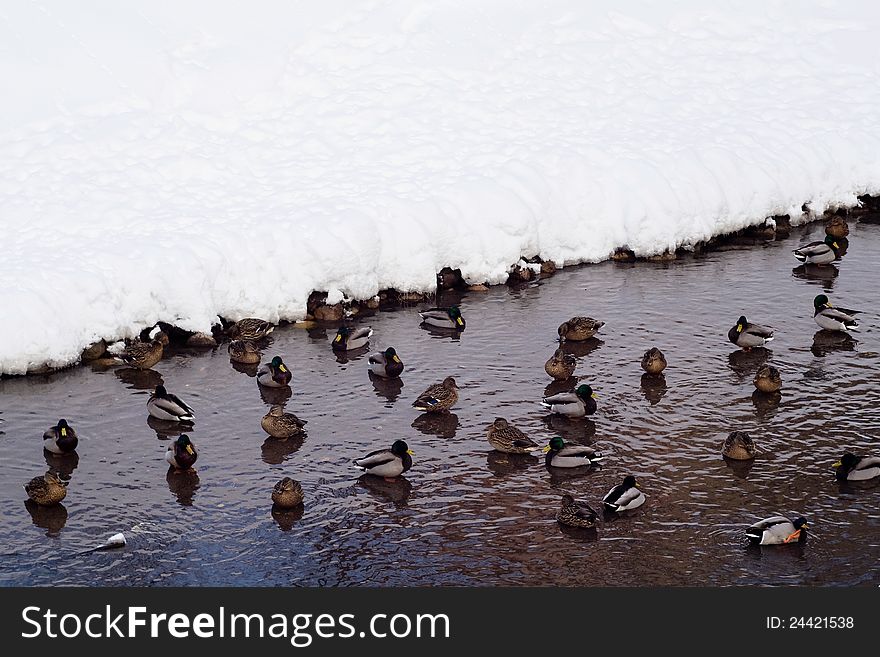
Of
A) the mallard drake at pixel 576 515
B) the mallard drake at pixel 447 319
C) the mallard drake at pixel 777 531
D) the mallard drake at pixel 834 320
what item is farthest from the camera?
the mallard drake at pixel 447 319

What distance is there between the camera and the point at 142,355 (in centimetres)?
1798

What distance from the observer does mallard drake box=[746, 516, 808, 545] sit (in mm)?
12680

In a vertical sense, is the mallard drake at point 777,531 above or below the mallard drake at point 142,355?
below

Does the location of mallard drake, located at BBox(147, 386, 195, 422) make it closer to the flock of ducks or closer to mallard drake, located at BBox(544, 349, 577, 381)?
the flock of ducks

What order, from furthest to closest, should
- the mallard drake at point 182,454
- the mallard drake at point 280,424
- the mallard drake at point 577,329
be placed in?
the mallard drake at point 577,329 < the mallard drake at point 280,424 < the mallard drake at point 182,454

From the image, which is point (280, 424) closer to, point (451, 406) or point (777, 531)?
point (451, 406)

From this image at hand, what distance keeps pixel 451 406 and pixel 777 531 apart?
543 cm

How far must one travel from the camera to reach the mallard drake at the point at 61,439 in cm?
1501

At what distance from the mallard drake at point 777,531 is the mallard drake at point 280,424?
20.4 ft

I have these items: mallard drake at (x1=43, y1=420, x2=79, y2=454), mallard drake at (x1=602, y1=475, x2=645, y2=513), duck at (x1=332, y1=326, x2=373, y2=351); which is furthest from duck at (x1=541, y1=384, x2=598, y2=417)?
mallard drake at (x1=43, y1=420, x2=79, y2=454)

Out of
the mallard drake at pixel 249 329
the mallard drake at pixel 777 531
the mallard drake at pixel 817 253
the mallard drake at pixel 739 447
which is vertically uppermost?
the mallard drake at pixel 817 253

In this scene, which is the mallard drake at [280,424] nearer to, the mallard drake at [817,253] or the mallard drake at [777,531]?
the mallard drake at [777,531]

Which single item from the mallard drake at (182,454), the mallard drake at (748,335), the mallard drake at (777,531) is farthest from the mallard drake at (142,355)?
the mallard drake at (777,531)

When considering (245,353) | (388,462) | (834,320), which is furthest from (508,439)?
(834,320)
